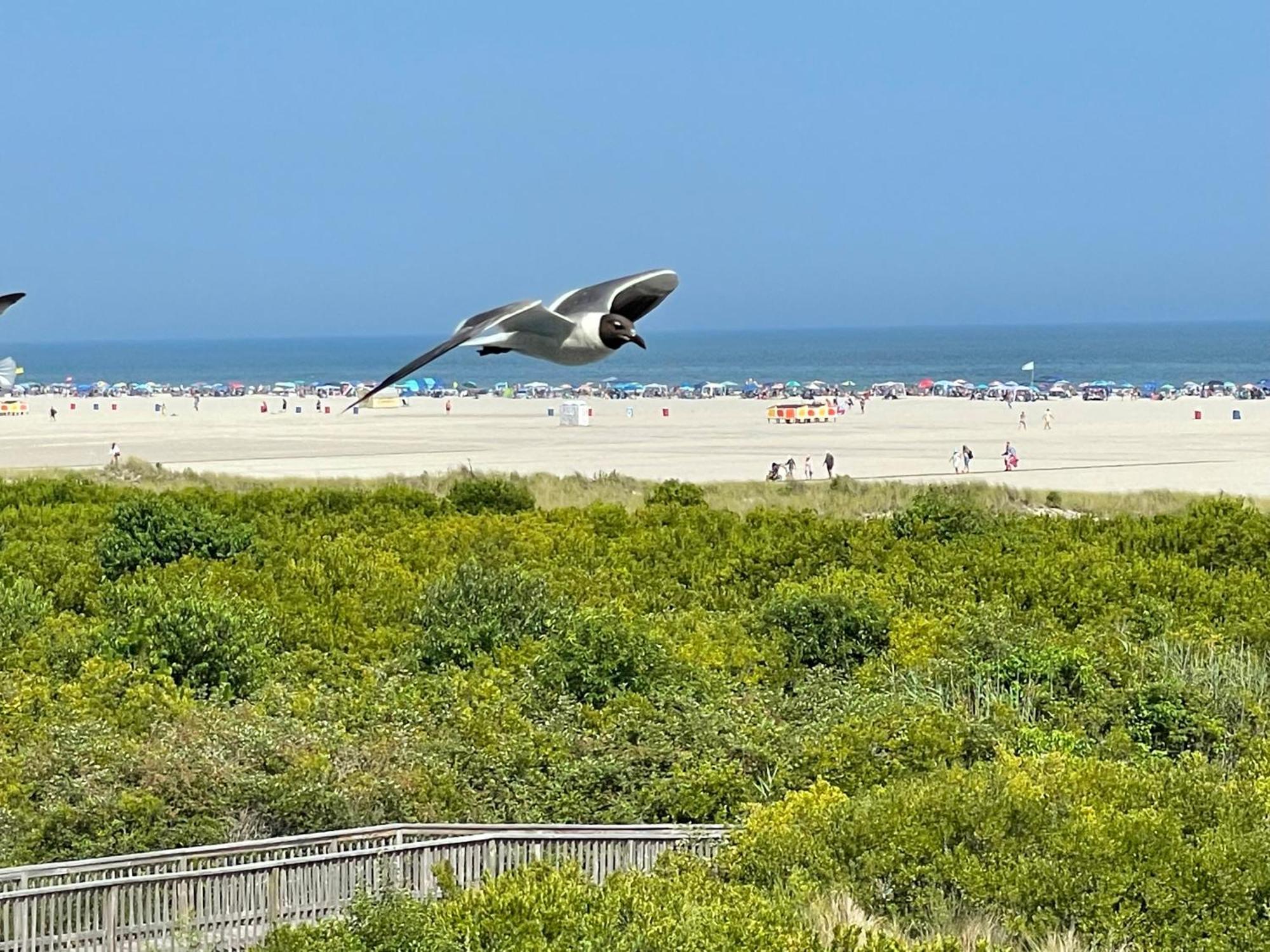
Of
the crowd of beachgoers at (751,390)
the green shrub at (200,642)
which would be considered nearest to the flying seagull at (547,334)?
the green shrub at (200,642)

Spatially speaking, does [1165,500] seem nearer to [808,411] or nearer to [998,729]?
[998,729]

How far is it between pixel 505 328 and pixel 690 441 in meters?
54.7

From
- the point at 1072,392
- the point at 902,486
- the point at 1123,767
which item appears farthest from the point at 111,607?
the point at 1072,392

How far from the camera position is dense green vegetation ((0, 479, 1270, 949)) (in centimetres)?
894

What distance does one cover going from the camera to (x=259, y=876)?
9344mm

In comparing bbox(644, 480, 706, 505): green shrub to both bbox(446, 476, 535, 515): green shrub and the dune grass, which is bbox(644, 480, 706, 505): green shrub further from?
bbox(446, 476, 535, 515): green shrub

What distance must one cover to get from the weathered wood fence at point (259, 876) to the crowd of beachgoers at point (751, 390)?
70.2 m

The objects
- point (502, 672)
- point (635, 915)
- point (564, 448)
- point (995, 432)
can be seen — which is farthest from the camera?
point (995, 432)

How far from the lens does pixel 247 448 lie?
5534 centimetres

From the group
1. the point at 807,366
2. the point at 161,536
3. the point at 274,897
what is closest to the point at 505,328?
the point at 274,897

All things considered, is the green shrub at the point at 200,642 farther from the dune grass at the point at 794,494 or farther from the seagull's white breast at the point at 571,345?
the dune grass at the point at 794,494

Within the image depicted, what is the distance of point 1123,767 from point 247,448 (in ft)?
154

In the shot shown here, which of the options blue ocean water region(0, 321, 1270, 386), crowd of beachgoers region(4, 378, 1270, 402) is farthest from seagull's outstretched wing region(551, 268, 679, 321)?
blue ocean water region(0, 321, 1270, 386)

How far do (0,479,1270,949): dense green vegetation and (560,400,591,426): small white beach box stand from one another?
133ft
